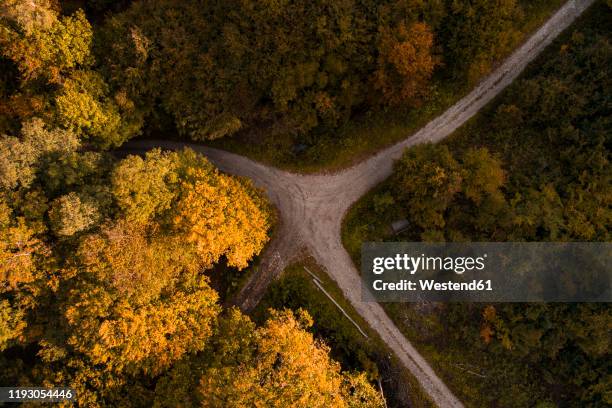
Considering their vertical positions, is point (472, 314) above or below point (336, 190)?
below

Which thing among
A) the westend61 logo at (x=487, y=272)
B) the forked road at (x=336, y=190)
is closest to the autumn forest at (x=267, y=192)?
the forked road at (x=336, y=190)

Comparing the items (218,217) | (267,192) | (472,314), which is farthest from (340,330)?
(218,217)

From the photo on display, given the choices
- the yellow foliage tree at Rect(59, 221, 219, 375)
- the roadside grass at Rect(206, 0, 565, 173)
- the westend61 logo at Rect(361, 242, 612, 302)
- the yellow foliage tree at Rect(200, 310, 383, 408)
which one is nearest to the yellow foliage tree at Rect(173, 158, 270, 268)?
the yellow foliage tree at Rect(59, 221, 219, 375)

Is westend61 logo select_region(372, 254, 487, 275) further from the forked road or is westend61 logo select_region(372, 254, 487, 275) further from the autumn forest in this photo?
the forked road

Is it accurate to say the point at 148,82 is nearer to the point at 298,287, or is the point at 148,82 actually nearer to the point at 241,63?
the point at 241,63

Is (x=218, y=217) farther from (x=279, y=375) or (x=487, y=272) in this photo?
(x=487, y=272)

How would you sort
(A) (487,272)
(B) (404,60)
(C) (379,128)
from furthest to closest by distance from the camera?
(C) (379,128)
(A) (487,272)
(B) (404,60)
